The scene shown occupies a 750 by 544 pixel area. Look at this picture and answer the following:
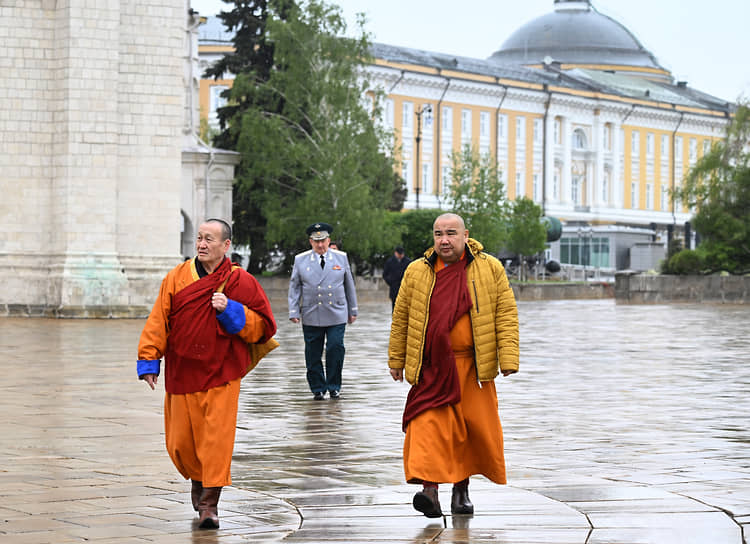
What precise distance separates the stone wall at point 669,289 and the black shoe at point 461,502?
134 feet

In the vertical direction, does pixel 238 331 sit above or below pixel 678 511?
above

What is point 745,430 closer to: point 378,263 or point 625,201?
point 378,263

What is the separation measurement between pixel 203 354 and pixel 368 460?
2.55 m

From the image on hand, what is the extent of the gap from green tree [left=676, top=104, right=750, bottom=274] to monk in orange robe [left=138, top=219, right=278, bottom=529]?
41.9 metres

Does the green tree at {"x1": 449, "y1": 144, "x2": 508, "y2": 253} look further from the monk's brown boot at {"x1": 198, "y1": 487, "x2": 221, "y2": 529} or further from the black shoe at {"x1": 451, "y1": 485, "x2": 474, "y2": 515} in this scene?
the monk's brown boot at {"x1": 198, "y1": 487, "x2": 221, "y2": 529}

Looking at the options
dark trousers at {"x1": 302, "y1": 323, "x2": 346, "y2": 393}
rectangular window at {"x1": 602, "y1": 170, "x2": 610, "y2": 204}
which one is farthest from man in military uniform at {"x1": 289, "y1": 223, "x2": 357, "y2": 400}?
rectangular window at {"x1": 602, "y1": 170, "x2": 610, "y2": 204}

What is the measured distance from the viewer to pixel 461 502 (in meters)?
7.61

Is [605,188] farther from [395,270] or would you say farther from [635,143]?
[395,270]

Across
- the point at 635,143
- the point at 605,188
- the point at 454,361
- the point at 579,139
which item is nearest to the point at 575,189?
the point at 605,188

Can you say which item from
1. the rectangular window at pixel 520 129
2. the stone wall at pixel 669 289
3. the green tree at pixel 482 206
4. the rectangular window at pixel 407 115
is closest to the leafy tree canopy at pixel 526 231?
the green tree at pixel 482 206

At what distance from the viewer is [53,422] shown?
38.3 feet

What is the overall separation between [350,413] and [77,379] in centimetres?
433

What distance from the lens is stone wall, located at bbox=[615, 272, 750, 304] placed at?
1874 inches

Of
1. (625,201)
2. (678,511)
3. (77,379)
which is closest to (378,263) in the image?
(77,379)
